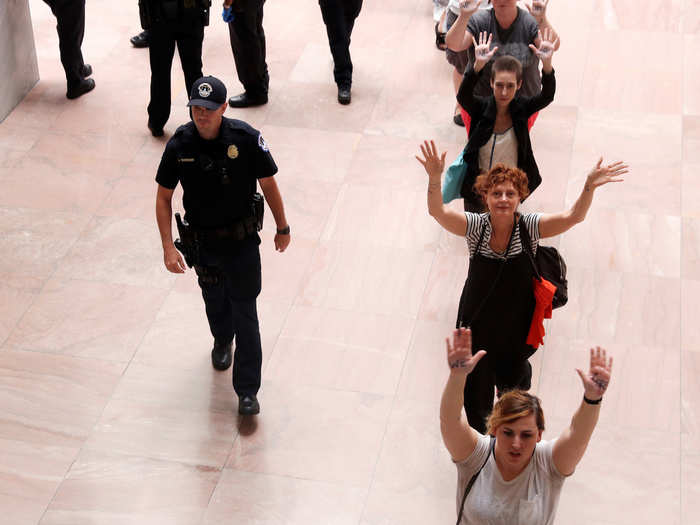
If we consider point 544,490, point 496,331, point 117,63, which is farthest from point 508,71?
point 117,63

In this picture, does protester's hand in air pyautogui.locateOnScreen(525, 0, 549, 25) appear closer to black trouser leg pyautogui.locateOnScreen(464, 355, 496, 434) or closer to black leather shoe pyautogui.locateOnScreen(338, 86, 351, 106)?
black leather shoe pyautogui.locateOnScreen(338, 86, 351, 106)

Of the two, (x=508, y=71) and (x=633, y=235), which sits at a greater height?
(x=508, y=71)

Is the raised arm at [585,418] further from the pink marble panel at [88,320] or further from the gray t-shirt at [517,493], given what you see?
the pink marble panel at [88,320]

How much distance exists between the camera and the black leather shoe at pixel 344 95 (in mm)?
7828

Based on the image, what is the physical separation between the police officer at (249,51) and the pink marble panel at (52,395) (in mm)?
2936

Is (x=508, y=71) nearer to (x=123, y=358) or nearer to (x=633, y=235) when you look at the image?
(x=633, y=235)

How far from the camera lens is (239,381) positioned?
5.15 m

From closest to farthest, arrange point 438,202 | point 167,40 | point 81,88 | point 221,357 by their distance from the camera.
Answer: point 438,202, point 221,357, point 167,40, point 81,88

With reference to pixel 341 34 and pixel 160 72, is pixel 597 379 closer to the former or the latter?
pixel 160 72

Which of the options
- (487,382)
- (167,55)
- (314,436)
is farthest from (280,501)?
(167,55)

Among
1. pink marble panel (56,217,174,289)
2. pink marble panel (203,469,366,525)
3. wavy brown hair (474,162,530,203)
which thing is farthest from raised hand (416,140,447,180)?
pink marble panel (56,217,174,289)

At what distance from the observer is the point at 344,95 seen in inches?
309

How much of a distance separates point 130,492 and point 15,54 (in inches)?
169

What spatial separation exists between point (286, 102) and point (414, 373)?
10.3 feet
